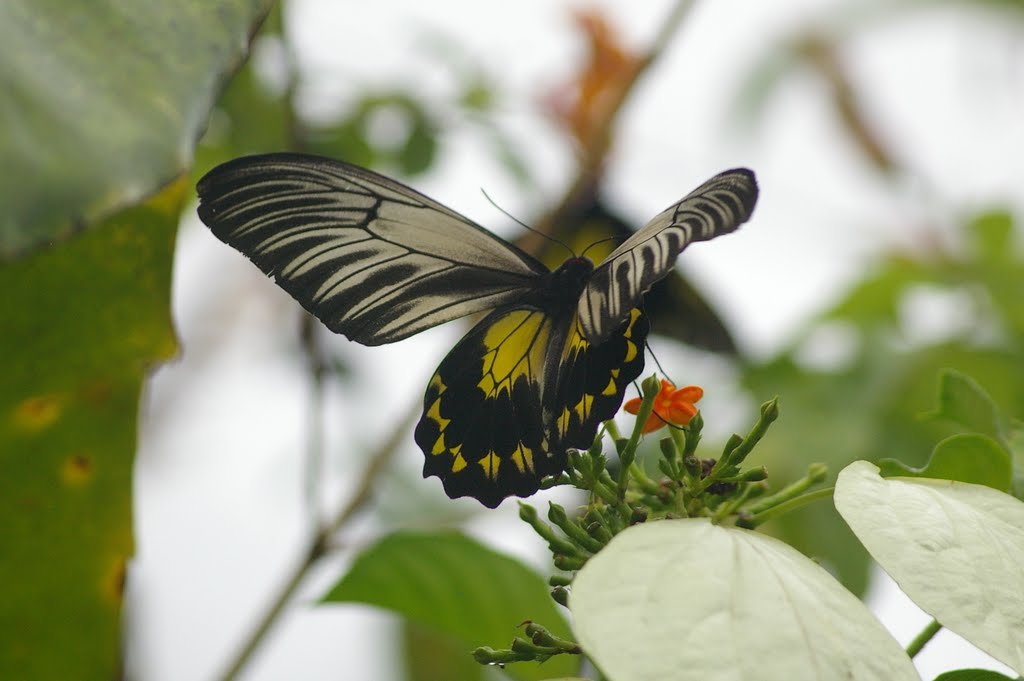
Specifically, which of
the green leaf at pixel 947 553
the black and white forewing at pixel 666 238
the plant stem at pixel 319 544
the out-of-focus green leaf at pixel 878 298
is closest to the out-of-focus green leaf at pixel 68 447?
the plant stem at pixel 319 544

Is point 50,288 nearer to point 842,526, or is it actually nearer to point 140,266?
point 140,266

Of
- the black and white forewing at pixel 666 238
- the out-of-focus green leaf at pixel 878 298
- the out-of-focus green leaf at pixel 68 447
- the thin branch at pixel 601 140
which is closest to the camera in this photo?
the black and white forewing at pixel 666 238

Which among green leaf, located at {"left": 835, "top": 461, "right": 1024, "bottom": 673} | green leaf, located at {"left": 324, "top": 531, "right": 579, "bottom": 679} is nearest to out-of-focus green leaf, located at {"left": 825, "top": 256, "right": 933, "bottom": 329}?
green leaf, located at {"left": 324, "top": 531, "right": 579, "bottom": 679}

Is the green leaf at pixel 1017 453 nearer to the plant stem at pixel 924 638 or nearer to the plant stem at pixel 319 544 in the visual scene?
the plant stem at pixel 924 638

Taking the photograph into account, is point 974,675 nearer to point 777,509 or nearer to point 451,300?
point 777,509

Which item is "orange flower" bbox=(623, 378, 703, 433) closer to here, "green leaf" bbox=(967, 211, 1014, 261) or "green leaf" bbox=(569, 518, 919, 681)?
"green leaf" bbox=(569, 518, 919, 681)

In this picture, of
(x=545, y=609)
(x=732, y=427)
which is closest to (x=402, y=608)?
(x=545, y=609)
